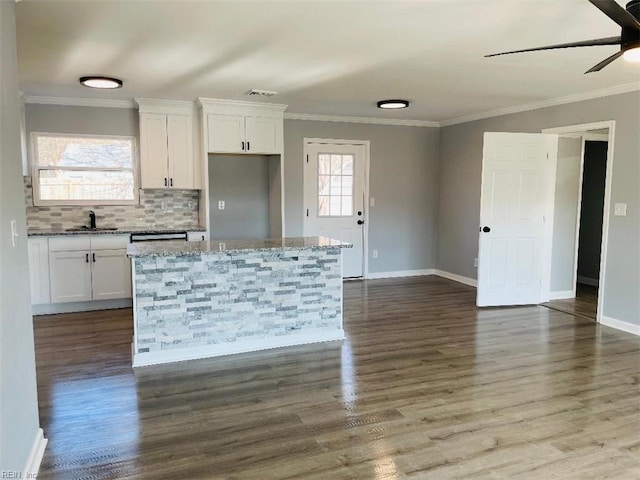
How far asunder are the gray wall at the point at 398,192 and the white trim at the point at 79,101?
238 centimetres

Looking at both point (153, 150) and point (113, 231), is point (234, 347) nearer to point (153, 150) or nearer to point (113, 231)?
point (113, 231)

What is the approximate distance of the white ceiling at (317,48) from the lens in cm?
268

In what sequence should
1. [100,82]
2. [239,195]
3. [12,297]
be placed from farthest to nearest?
[239,195] → [100,82] → [12,297]

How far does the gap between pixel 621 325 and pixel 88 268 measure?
5.53m

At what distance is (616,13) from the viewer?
6.79 ft

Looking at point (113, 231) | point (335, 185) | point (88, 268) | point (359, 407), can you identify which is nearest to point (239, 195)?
point (335, 185)

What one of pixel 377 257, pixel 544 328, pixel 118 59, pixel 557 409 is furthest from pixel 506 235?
pixel 118 59

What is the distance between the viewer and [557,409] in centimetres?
289

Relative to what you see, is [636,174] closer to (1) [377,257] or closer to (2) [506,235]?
(2) [506,235]

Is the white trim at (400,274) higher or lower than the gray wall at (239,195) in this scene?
lower

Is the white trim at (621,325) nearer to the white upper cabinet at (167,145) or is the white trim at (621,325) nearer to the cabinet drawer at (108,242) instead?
the white upper cabinet at (167,145)

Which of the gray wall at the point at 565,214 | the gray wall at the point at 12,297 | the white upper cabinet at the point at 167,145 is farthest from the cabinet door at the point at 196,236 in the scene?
the gray wall at the point at 565,214

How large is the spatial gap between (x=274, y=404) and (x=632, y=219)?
3.82 metres

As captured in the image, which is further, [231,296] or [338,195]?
[338,195]
